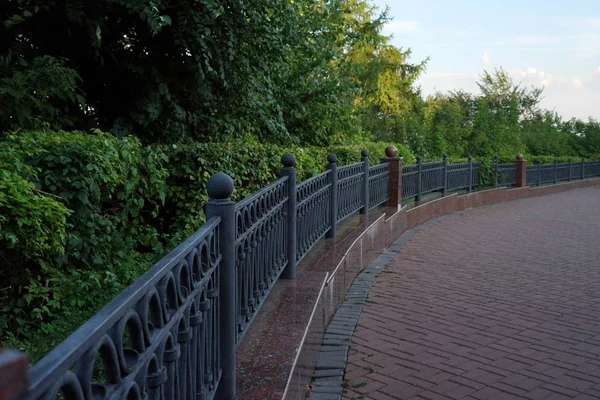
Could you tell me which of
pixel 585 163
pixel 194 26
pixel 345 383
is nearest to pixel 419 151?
pixel 585 163

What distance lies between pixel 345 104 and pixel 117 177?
8.20m

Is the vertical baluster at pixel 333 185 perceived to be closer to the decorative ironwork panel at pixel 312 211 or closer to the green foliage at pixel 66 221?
the decorative ironwork panel at pixel 312 211

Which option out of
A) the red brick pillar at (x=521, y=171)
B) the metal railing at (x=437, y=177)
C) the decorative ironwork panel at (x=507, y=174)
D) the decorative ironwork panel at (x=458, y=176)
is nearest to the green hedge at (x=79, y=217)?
the metal railing at (x=437, y=177)

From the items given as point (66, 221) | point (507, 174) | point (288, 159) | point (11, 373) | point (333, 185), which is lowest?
point (507, 174)

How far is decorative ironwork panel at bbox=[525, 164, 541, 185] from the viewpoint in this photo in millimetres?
23391

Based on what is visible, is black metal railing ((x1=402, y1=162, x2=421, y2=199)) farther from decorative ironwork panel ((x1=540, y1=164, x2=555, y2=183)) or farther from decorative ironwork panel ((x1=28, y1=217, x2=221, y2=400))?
decorative ironwork panel ((x1=540, y1=164, x2=555, y2=183))

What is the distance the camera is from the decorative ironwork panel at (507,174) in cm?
2109

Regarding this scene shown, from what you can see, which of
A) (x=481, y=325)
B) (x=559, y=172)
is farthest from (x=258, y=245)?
(x=559, y=172)

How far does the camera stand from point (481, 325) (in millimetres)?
5559

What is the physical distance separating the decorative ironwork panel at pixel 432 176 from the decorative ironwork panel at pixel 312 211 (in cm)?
740

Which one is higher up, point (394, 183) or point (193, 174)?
point (193, 174)

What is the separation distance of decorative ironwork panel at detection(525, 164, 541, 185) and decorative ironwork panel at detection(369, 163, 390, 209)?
13.4 meters

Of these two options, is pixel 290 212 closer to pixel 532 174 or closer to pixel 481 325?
pixel 481 325

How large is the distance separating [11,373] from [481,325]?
5361 mm
